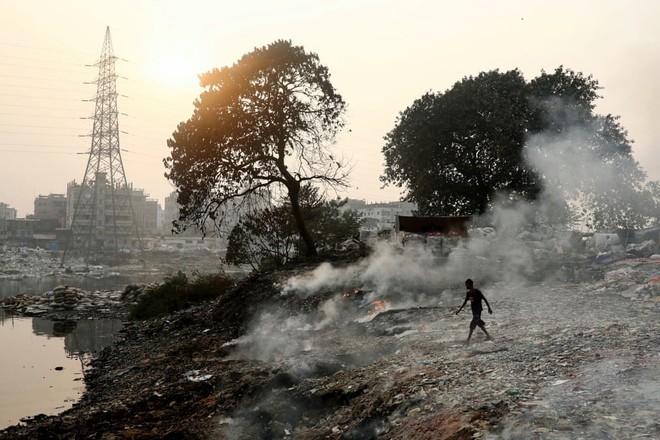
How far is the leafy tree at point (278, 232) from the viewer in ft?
74.2

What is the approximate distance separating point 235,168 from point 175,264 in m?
53.1

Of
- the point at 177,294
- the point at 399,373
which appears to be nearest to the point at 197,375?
the point at 399,373

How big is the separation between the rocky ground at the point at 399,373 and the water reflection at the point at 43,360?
0.64m

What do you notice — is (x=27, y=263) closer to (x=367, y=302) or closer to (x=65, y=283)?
(x=65, y=283)

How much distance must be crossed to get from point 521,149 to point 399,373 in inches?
761

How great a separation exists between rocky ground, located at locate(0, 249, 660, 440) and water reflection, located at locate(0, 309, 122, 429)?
64 centimetres

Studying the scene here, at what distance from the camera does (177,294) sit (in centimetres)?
2130

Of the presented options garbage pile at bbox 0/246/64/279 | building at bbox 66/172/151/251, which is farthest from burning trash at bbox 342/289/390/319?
building at bbox 66/172/151/251

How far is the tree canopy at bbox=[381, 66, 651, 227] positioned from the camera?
2458 centimetres

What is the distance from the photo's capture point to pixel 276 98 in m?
19.1

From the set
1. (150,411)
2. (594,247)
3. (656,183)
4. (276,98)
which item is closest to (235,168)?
(276,98)

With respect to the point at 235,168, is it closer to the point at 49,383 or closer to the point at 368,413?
the point at 49,383

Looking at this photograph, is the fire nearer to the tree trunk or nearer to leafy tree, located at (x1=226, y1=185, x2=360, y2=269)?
the tree trunk

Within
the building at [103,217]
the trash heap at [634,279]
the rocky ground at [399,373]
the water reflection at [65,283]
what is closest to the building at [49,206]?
the building at [103,217]
